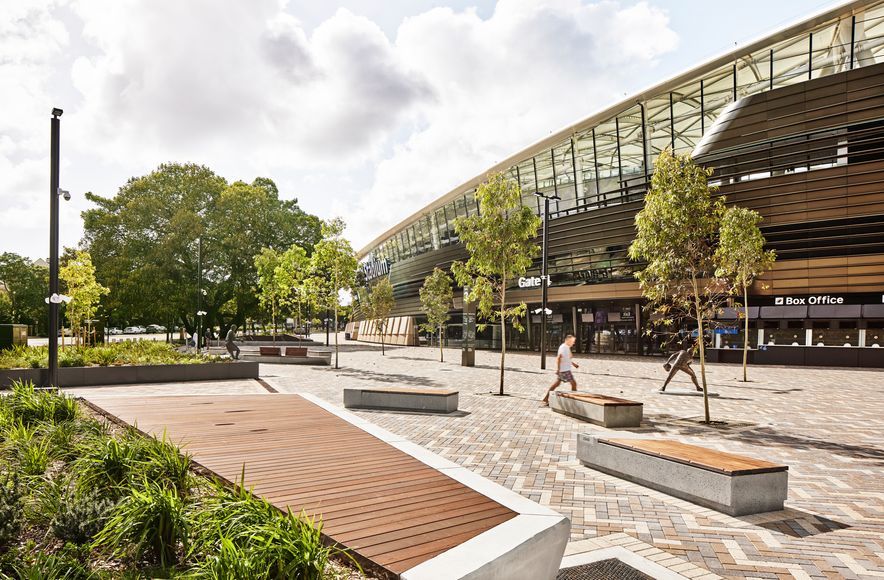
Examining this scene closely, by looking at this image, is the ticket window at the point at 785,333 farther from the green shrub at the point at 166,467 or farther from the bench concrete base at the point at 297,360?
the green shrub at the point at 166,467

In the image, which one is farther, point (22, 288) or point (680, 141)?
point (22, 288)

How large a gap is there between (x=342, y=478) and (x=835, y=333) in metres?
30.5

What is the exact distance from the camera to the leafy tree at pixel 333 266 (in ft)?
87.1

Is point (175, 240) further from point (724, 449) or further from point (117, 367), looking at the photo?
point (724, 449)

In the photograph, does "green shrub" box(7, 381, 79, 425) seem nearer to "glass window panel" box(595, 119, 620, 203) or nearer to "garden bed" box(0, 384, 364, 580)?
"garden bed" box(0, 384, 364, 580)

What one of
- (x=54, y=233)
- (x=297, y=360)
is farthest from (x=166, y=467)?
(x=297, y=360)

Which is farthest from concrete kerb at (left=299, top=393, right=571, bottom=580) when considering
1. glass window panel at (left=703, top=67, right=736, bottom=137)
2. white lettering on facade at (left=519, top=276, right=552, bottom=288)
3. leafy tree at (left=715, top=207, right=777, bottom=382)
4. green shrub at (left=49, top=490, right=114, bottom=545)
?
white lettering on facade at (left=519, top=276, right=552, bottom=288)

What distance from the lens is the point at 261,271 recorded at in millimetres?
45969

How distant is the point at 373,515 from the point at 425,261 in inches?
2094

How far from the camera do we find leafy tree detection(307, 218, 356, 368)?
26562mm

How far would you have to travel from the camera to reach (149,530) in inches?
140

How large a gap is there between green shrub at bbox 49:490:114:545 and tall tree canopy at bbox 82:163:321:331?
4121cm

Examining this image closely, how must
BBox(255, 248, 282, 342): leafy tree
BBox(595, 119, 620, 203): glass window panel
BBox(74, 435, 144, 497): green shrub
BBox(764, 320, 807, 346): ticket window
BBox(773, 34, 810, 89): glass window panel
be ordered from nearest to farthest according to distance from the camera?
BBox(74, 435, 144, 497): green shrub, BBox(764, 320, 807, 346): ticket window, BBox(773, 34, 810, 89): glass window panel, BBox(595, 119, 620, 203): glass window panel, BBox(255, 248, 282, 342): leafy tree

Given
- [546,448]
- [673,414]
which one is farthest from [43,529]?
[673,414]
